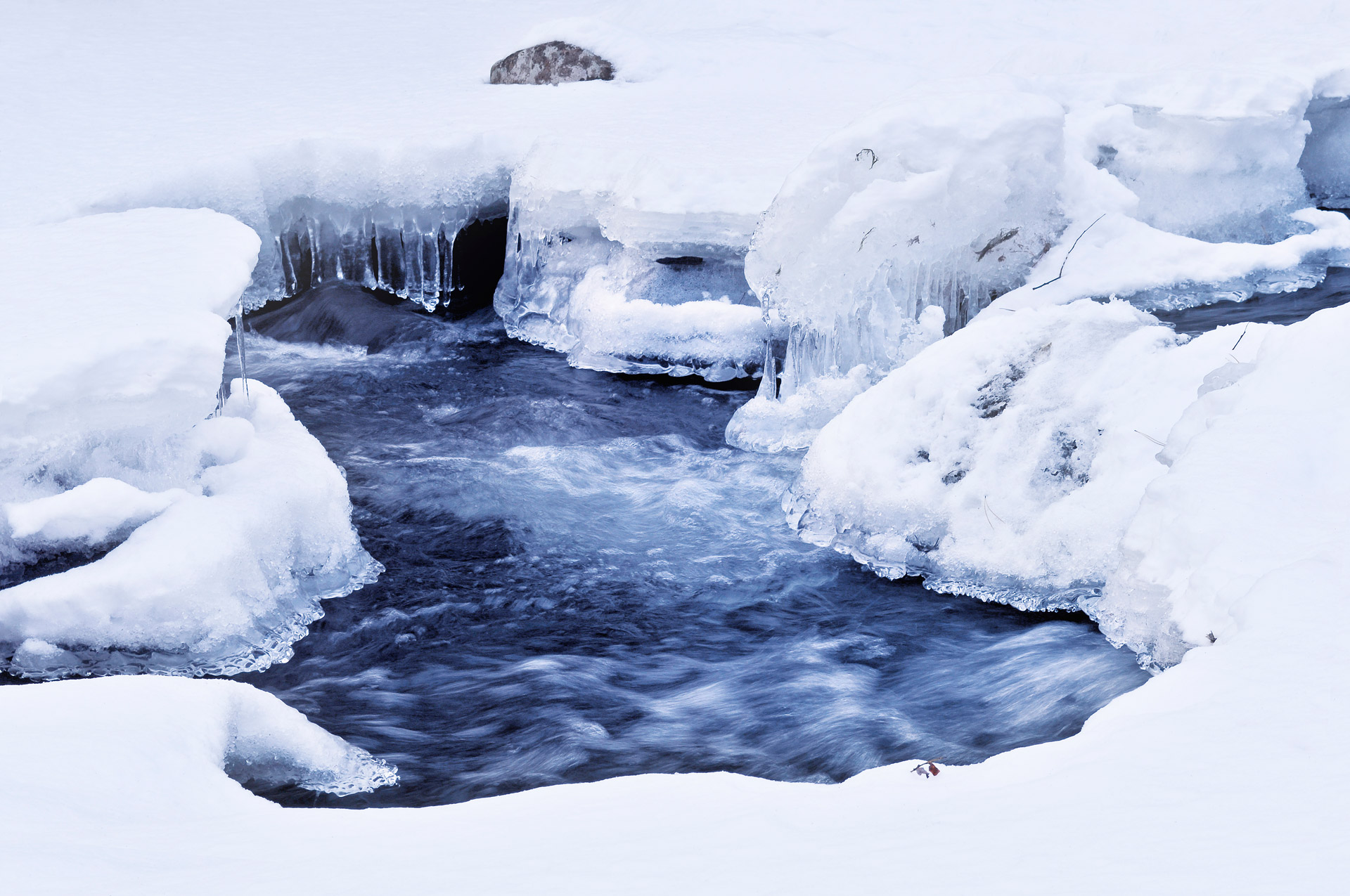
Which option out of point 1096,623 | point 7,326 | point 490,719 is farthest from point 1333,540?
point 7,326

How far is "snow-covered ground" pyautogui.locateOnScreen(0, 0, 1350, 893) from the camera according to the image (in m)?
2.09

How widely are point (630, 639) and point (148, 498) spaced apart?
202 centimetres

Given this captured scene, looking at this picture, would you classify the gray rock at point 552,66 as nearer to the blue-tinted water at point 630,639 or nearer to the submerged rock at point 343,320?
the submerged rock at point 343,320

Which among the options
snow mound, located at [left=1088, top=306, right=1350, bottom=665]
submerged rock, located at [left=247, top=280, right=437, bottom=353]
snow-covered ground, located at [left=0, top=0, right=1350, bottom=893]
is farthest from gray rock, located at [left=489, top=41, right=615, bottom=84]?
snow mound, located at [left=1088, top=306, right=1350, bottom=665]

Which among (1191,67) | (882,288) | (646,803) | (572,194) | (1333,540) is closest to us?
(646,803)

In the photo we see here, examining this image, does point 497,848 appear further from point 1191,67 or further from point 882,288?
point 1191,67

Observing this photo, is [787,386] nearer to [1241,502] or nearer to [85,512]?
[1241,502]

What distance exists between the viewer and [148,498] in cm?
439

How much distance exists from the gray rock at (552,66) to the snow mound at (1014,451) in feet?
23.1

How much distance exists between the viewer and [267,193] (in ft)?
27.5

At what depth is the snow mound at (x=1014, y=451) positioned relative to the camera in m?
4.44

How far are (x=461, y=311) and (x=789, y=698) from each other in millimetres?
6033

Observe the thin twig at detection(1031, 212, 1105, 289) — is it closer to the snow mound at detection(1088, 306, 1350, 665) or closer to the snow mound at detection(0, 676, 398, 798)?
the snow mound at detection(1088, 306, 1350, 665)

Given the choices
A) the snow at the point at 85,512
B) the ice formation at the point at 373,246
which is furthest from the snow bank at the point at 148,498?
the ice formation at the point at 373,246
